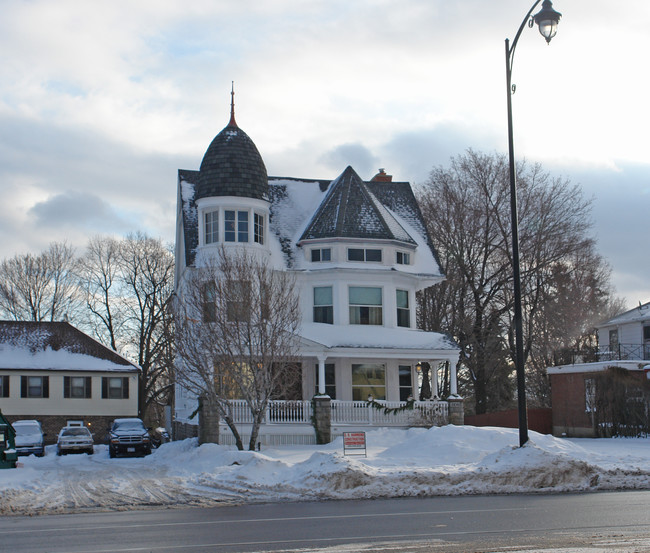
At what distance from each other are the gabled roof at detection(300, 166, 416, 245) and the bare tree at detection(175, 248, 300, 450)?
28.9 ft

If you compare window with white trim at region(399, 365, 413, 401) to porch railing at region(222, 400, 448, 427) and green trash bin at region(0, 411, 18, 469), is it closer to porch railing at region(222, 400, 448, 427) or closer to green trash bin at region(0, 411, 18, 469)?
porch railing at region(222, 400, 448, 427)

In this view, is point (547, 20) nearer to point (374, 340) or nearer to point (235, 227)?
point (374, 340)

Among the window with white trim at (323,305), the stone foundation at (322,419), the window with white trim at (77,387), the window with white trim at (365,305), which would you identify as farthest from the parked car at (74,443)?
the window with white trim at (365,305)

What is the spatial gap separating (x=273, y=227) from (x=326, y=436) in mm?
11552

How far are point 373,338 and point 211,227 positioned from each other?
8.13 metres

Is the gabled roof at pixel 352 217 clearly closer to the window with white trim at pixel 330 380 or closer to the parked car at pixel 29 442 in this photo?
the window with white trim at pixel 330 380

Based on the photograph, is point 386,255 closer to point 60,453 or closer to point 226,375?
point 226,375

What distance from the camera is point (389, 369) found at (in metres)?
34.1

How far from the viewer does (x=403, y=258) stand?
3606cm

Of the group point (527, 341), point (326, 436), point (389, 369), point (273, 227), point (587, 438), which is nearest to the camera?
point (326, 436)

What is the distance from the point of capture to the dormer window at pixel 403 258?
118ft

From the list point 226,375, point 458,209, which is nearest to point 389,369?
point 226,375

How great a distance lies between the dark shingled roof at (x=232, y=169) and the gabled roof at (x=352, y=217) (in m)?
2.91

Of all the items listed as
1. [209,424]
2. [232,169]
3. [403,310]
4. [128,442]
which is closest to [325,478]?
[209,424]
